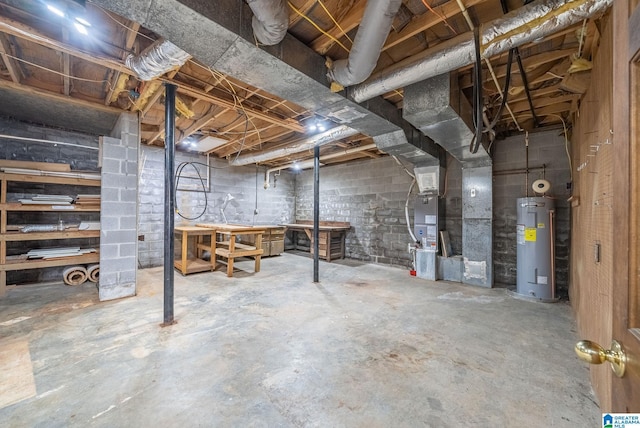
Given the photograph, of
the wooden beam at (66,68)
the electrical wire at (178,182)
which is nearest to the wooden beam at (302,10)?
the wooden beam at (66,68)

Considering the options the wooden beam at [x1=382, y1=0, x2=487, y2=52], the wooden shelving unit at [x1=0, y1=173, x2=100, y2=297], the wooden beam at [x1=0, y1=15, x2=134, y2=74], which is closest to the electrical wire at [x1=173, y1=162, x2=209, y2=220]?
the wooden shelving unit at [x1=0, y1=173, x2=100, y2=297]

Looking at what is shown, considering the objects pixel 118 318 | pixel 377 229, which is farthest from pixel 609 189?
pixel 377 229

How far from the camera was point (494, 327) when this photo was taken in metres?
2.52

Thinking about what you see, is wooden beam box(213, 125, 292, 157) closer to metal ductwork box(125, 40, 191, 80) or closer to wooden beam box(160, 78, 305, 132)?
wooden beam box(160, 78, 305, 132)

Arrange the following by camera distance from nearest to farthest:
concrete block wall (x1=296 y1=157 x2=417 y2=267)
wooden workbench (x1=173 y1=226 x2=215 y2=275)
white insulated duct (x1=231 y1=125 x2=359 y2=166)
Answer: white insulated duct (x1=231 y1=125 x2=359 y2=166), wooden workbench (x1=173 y1=226 x2=215 y2=275), concrete block wall (x1=296 y1=157 x2=417 y2=267)

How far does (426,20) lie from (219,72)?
1635 millimetres

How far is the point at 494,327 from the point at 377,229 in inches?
131

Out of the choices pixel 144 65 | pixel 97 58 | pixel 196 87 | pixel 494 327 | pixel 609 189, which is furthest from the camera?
pixel 196 87

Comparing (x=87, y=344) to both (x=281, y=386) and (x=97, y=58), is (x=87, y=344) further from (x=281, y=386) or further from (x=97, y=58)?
(x=97, y=58)

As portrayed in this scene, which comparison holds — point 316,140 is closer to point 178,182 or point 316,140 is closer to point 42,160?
point 178,182

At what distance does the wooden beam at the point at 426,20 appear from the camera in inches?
64.6

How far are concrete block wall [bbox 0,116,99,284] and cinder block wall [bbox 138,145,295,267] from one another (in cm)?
84

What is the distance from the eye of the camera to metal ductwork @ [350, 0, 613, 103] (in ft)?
4.50

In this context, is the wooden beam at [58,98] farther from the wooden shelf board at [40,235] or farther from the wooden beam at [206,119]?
the wooden shelf board at [40,235]
